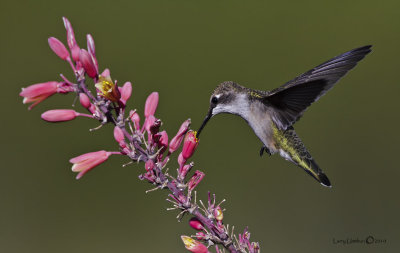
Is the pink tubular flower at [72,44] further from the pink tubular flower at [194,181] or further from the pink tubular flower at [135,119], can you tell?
the pink tubular flower at [194,181]

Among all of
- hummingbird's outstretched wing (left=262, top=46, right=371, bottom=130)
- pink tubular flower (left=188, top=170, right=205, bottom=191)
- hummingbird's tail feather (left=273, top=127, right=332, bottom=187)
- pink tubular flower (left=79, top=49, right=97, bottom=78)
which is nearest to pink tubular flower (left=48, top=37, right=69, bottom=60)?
pink tubular flower (left=79, top=49, right=97, bottom=78)

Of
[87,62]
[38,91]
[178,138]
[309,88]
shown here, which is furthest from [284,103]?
[38,91]

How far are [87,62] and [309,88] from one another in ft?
3.83

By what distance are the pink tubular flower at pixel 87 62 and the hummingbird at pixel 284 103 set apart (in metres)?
0.87

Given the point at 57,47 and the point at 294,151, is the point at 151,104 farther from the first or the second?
the point at 294,151

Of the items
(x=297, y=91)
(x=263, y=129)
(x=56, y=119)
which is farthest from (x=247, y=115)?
(x=56, y=119)

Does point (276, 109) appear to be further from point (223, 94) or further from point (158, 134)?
point (158, 134)

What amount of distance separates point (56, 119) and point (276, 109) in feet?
4.27

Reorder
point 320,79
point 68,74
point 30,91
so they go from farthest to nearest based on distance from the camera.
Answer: point 68,74 < point 320,79 < point 30,91

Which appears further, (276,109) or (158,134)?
(276,109)

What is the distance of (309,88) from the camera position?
2.24 meters

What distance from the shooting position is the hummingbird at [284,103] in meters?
2.21

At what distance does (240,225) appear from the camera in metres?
5.18

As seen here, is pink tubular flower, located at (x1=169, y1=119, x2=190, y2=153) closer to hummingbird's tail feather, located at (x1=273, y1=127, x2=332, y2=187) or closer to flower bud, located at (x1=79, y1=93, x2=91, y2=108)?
flower bud, located at (x1=79, y1=93, x2=91, y2=108)
